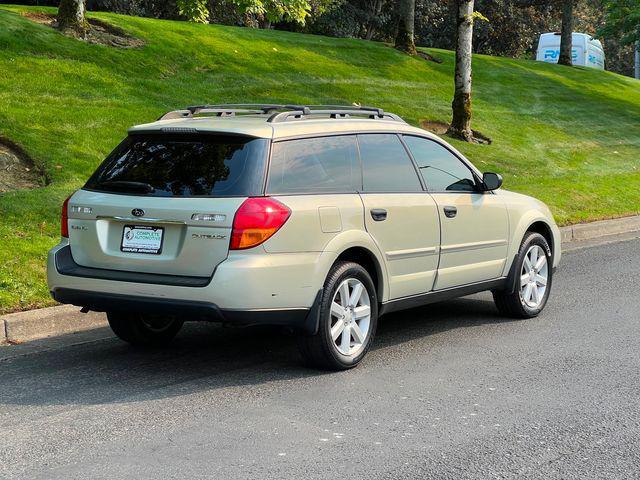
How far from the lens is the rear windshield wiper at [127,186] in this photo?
6457mm

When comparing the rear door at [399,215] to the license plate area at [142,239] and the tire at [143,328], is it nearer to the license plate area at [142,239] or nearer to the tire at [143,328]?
the license plate area at [142,239]

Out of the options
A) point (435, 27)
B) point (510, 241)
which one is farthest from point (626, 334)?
point (435, 27)

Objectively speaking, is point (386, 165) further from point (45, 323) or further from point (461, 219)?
point (45, 323)

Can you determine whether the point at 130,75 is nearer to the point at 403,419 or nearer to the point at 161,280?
the point at 161,280

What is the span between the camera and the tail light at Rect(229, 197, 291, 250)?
607 cm

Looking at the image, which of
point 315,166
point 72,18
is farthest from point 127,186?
point 72,18

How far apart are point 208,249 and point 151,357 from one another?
140cm

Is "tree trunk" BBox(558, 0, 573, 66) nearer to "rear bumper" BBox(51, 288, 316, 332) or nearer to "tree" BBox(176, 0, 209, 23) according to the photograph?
"tree" BBox(176, 0, 209, 23)

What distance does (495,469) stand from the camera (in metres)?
4.74

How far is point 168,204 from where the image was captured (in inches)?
247

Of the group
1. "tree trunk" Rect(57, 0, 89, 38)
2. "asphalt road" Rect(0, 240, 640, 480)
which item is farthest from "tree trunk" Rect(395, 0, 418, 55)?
"asphalt road" Rect(0, 240, 640, 480)

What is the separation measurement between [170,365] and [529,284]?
11.4ft

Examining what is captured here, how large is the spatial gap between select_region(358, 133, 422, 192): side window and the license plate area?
1.55m

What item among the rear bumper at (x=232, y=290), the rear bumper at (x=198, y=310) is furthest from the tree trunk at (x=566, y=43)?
the rear bumper at (x=198, y=310)
